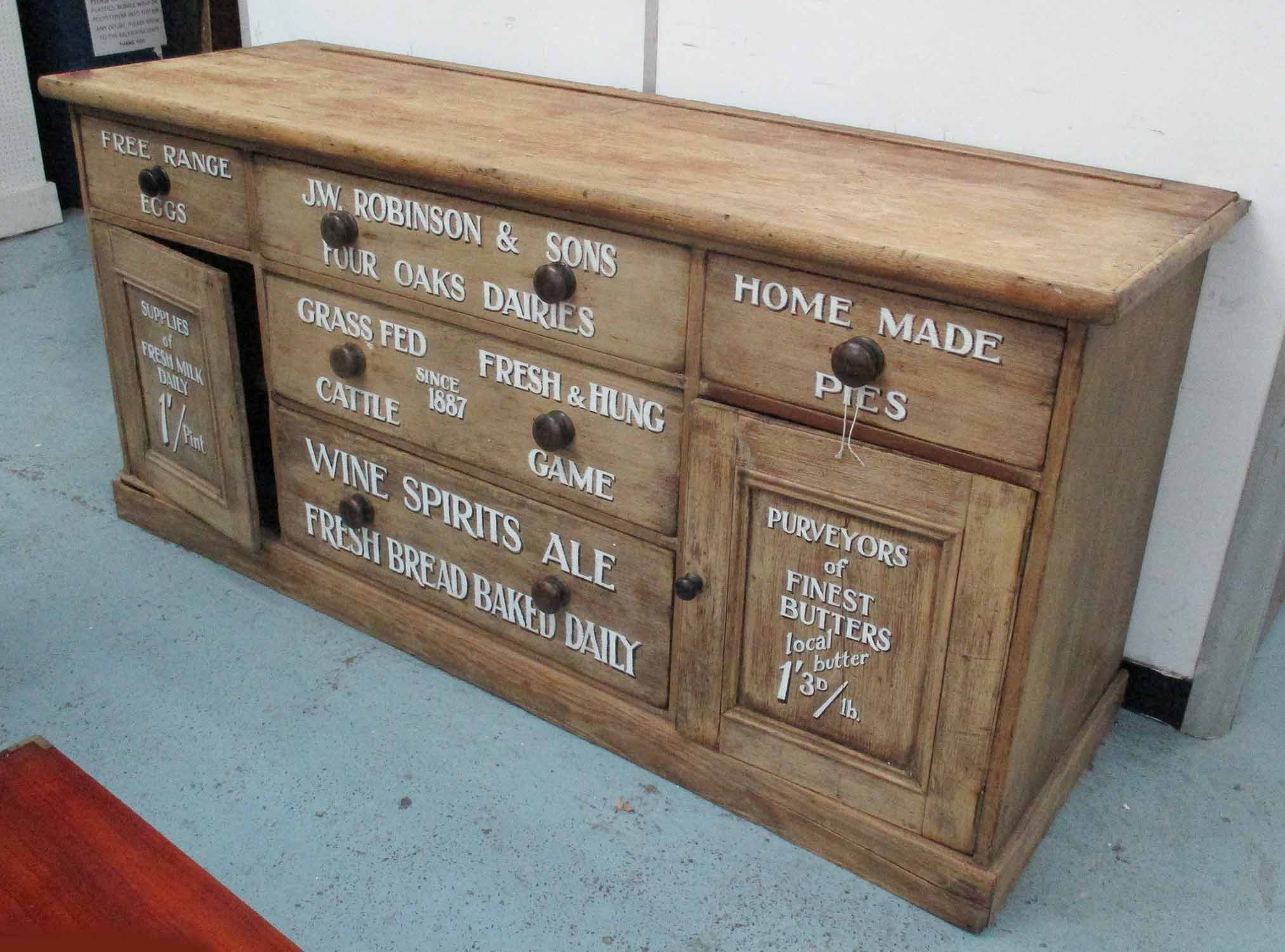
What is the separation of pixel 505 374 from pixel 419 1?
1135 millimetres

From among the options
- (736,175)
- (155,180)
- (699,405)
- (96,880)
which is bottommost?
(96,880)

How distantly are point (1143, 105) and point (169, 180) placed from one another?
5.42 feet

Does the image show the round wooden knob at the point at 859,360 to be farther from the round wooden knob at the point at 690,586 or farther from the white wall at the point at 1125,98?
the white wall at the point at 1125,98

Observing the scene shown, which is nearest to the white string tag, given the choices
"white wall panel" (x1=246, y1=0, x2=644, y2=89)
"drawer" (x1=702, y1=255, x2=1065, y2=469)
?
"drawer" (x1=702, y1=255, x2=1065, y2=469)

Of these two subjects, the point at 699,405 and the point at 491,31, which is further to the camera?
the point at 491,31

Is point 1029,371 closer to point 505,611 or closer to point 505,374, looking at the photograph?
point 505,374

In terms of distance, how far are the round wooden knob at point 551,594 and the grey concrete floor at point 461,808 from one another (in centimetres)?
24

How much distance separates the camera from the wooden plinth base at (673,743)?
1.77 metres

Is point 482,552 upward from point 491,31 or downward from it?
downward

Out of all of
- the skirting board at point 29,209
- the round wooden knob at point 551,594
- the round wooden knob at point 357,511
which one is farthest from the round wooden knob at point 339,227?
the skirting board at point 29,209

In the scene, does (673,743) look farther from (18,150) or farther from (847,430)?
(18,150)

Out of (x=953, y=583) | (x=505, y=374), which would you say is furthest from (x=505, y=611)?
(x=953, y=583)

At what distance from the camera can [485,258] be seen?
1.90m

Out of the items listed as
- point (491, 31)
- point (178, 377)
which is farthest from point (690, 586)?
point (491, 31)
